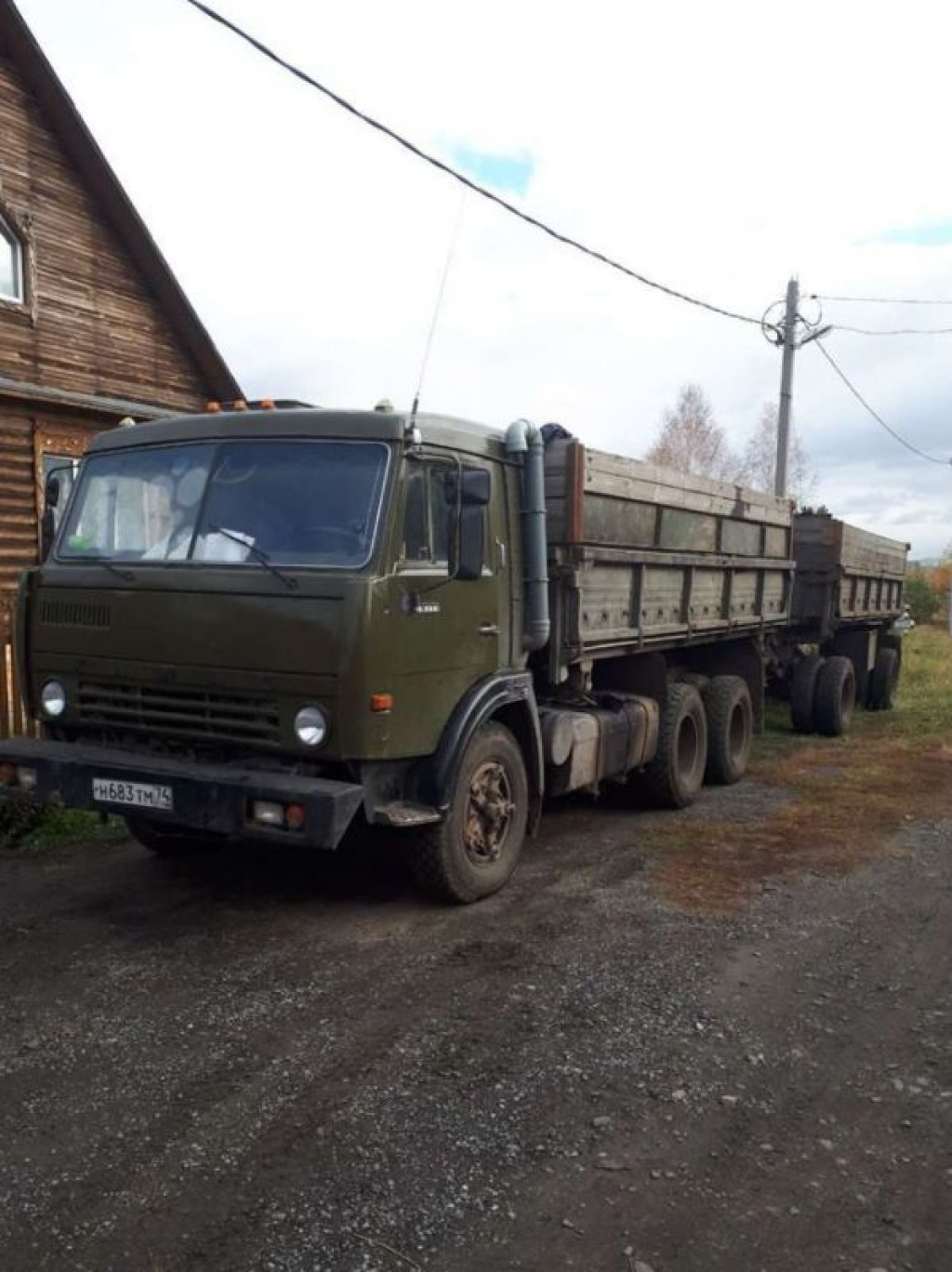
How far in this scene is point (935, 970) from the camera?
4.83 metres

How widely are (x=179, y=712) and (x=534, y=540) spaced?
2254 millimetres

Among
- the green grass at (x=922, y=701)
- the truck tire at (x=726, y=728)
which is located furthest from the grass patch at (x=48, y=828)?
the green grass at (x=922, y=701)

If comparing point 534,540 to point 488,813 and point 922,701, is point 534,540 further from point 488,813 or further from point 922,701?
point 922,701

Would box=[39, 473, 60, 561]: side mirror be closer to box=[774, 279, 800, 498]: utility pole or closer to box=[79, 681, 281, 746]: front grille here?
box=[79, 681, 281, 746]: front grille

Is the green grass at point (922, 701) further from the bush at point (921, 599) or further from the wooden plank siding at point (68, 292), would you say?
the bush at point (921, 599)

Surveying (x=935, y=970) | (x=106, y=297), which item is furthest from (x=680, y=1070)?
(x=106, y=297)

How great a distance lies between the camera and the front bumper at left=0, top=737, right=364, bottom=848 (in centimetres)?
458

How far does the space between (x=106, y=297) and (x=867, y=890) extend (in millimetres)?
11662

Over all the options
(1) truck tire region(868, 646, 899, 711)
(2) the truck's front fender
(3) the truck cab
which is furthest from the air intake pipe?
(1) truck tire region(868, 646, 899, 711)

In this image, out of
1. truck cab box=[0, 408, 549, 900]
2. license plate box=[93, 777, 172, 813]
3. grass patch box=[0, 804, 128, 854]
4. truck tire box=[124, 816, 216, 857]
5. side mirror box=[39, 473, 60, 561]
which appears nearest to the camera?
truck cab box=[0, 408, 549, 900]

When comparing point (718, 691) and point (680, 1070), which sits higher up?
point (718, 691)

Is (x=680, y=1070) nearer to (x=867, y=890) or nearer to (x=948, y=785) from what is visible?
(x=867, y=890)

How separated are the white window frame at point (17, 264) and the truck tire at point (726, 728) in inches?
359

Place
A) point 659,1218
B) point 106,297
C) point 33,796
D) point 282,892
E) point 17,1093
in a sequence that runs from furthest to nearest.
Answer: point 106,297, point 282,892, point 33,796, point 17,1093, point 659,1218
